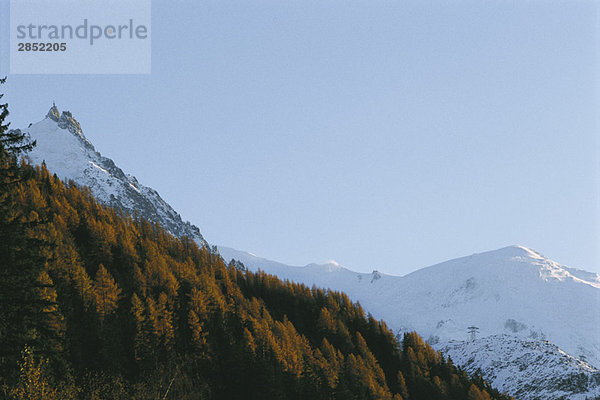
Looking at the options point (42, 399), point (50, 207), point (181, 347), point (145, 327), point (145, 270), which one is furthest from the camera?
point (50, 207)

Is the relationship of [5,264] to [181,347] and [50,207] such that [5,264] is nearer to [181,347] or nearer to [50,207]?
[181,347]

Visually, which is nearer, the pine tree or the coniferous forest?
the coniferous forest

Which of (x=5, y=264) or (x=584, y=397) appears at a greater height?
(x=5, y=264)

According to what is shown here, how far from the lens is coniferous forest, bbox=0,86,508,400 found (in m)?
35.7

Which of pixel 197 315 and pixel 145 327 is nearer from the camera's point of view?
pixel 145 327

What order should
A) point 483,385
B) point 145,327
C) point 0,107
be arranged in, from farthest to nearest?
point 483,385
point 145,327
point 0,107

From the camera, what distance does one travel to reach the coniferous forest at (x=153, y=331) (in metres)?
35.7

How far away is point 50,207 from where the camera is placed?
551 feet

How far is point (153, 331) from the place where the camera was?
12038cm

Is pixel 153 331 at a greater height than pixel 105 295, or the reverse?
pixel 105 295

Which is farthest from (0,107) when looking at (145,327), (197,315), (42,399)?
(197,315)

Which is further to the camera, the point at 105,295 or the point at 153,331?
the point at 105,295

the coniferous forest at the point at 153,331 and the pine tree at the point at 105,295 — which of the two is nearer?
the coniferous forest at the point at 153,331

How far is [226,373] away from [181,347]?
16503 mm
